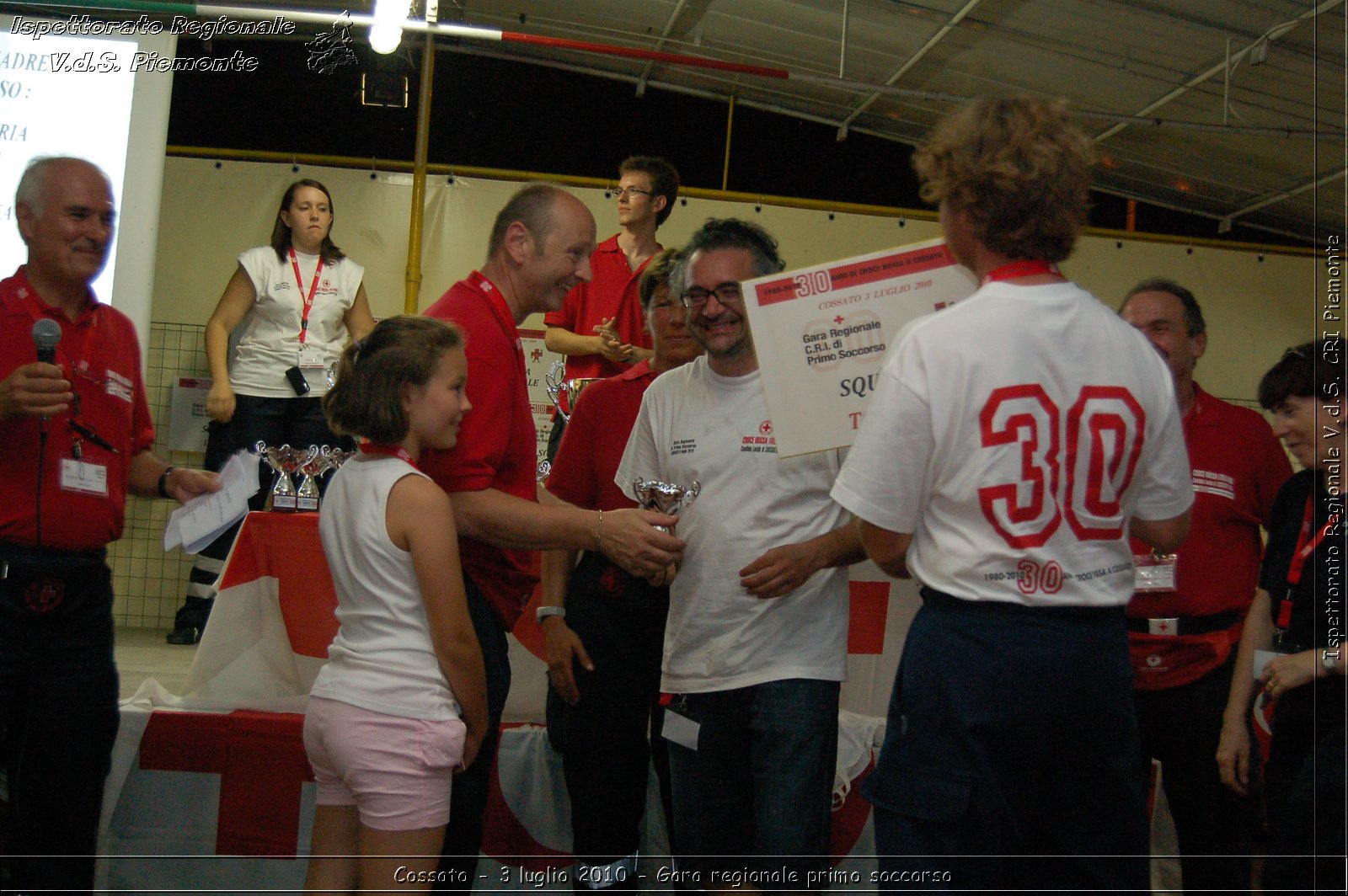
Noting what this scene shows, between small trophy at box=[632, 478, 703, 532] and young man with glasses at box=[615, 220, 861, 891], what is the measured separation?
2 cm

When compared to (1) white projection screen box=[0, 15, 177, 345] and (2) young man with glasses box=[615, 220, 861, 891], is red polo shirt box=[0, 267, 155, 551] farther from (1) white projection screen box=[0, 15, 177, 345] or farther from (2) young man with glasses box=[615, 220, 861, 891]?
(2) young man with glasses box=[615, 220, 861, 891]

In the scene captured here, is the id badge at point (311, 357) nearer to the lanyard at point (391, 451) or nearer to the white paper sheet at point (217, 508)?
the white paper sheet at point (217, 508)

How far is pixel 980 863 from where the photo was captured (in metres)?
1.45

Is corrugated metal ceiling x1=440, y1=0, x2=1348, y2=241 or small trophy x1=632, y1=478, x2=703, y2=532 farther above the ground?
corrugated metal ceiling x1=440, y1=0, x2=1348, y2=241

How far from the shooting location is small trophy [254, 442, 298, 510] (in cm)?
336

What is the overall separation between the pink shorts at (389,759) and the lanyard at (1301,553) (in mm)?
1760

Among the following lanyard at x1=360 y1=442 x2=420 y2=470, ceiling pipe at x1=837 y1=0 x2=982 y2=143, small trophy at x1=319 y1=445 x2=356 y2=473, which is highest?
ceiling pipe at x1=837 y1=0 x2=982 y2=143

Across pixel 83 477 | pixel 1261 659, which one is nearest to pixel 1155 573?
pixel 1261 659

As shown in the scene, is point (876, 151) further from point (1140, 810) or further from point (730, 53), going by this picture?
point (1140, 810)

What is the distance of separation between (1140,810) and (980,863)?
0.25m

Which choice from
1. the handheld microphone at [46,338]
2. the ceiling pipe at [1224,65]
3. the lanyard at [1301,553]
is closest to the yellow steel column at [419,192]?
the handheld microphone at [46,338]

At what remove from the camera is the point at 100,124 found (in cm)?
343

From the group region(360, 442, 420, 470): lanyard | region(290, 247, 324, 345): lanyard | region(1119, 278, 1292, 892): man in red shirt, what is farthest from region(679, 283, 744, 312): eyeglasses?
region(290, 247, 324, 345): lanyard

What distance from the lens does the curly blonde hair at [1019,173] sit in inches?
58.4
